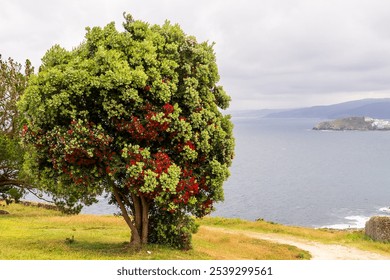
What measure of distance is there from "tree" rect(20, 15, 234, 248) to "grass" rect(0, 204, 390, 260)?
2969 mm

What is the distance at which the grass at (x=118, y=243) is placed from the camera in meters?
20.7

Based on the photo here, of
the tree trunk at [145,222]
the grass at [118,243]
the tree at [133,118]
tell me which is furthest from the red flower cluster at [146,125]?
the grass at [118,243]

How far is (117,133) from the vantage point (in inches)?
762

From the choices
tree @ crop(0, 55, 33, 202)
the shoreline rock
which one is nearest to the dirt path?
the shoreline rock

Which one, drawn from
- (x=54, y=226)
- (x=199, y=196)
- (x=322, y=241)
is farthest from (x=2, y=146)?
(x=322, y=241)

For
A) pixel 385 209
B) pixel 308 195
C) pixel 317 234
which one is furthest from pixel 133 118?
pixel 308 195

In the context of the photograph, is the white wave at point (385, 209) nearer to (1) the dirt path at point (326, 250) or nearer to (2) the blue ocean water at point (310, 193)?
(2) the blue ocean water at point (310, 193)

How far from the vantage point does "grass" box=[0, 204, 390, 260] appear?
20.7 metres

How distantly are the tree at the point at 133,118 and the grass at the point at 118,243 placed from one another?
9.74ft

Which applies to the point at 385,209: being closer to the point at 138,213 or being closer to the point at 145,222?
the point at 145,222

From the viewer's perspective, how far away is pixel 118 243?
84.1ft

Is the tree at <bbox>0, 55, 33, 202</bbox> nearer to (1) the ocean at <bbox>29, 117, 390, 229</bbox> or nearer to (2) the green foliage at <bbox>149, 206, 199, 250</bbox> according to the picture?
(2) the green foliage at <bbox>149, 206, 199, 250</bbox>
